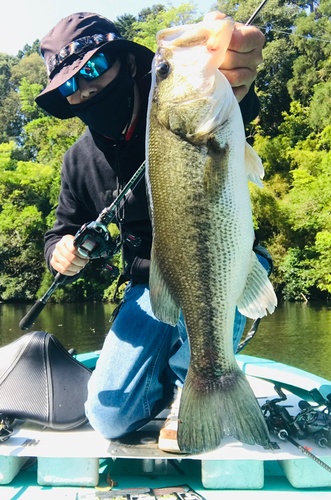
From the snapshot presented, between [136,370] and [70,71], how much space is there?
1.50m

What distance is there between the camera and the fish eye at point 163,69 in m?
1.39

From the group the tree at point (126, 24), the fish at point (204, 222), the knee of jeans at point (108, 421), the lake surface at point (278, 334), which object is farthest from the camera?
the tree at point (126, 24)

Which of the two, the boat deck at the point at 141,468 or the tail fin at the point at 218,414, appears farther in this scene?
the boat deck at the point at 141,468

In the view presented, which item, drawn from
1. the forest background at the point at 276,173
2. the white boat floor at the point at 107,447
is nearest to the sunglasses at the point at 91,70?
the white boat floor at the point at 107,447

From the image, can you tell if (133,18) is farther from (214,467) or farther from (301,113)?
(214,467)

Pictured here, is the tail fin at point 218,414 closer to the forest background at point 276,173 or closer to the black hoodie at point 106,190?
the black hoodie at point 106,190

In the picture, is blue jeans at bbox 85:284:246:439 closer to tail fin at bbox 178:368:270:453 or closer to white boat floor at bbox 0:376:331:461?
white boat floor at bbox 0:376:331:461

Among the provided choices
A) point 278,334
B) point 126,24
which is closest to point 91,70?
point 278,334

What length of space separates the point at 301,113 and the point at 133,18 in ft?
90.6

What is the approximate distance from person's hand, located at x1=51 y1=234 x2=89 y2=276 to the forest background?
1811 cm

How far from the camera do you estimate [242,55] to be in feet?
5.00

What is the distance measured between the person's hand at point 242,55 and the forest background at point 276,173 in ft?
60.0

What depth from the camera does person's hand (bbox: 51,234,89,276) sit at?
1.95 meters

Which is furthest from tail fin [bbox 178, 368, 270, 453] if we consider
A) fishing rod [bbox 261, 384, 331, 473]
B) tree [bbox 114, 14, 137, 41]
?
tree [bbox 114, 14, 137, 41]
